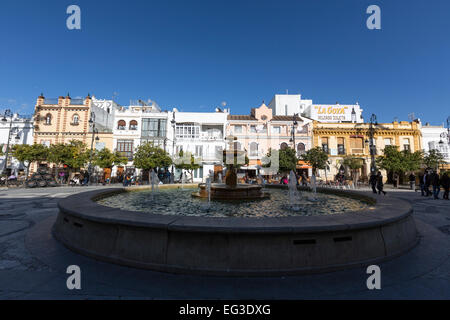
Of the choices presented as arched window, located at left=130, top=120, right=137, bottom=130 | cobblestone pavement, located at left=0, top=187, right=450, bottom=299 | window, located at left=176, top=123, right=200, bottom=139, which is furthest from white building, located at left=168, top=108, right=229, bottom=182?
cobblestone pavement, located at left=0, top=187, right=450, bottom=299

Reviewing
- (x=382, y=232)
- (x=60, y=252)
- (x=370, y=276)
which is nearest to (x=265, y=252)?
(x=370, y=276)

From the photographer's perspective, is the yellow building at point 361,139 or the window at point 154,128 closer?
the yellow building at point 361,139

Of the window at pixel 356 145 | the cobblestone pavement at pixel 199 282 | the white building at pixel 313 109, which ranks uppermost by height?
the white building at pixel 313 109

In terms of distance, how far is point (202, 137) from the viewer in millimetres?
31609

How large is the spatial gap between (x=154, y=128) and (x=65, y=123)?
43.3ft

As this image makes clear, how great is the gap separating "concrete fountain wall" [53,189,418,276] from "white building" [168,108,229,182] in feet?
90.6

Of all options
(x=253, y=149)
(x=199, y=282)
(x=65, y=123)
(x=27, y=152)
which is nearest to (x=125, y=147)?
(x=65, y=123)

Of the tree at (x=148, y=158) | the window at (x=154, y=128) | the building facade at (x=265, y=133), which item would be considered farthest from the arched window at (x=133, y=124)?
the building facade at (x=265, y=133)

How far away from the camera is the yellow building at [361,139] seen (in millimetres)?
30608

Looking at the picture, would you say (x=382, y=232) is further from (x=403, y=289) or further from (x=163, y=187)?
(x=163, y=187)

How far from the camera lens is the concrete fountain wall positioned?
8.82 ft

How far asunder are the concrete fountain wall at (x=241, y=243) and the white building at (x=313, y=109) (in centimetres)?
3649

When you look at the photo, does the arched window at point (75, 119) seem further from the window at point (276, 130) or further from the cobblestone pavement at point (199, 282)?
the cobblestone pavement at point (199, 282)

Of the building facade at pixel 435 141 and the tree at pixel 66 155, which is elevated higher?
the building facade at pixel 435 141
